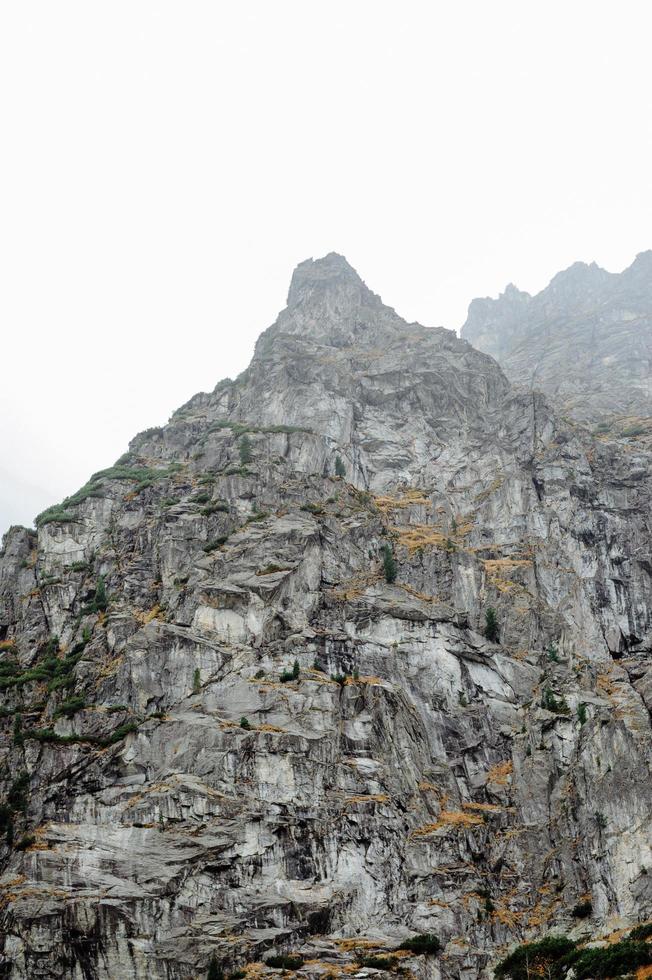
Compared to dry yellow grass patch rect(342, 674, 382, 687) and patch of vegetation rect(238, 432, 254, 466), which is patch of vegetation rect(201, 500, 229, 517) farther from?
dry yellow grass patch rect(342, 674, 382, 687)

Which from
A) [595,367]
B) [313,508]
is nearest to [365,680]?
[313,508]

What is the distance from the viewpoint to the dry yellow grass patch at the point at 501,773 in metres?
65.9

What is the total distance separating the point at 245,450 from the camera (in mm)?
99125

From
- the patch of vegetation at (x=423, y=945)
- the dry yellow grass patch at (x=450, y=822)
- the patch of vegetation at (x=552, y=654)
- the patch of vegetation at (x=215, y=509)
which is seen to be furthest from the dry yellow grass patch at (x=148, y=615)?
the patch of vegetation at (x=552, y=654)

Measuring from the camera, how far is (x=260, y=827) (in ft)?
189

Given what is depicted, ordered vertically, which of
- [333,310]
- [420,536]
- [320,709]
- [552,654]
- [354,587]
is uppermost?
[333,310]

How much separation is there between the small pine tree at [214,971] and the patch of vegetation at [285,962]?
9.11ft

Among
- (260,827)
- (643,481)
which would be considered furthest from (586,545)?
(260,827)

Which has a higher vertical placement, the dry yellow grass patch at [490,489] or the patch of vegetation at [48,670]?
the dry yellow grass patch at [490,489]

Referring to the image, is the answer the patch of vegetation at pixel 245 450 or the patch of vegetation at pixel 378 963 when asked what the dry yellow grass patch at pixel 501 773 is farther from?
the patch of vegetation at pixel 245 450

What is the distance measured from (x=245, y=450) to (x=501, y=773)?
47.7 meters

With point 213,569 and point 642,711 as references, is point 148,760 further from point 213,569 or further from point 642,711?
point 642,711

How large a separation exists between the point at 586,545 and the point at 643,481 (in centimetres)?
1382

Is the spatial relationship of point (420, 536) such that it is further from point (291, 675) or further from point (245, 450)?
point (291, 675)
